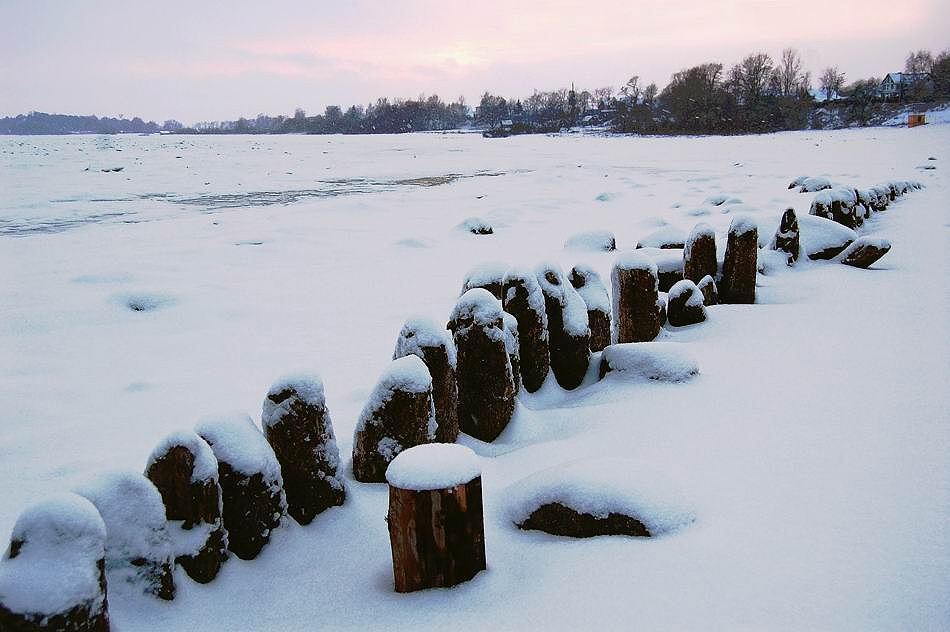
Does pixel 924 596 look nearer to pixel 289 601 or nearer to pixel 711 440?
pixel 711 440

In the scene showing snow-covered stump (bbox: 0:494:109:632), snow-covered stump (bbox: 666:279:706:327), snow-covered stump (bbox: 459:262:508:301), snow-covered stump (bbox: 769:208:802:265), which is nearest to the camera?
snow-covered stump (bbox: 0:494:109:632)

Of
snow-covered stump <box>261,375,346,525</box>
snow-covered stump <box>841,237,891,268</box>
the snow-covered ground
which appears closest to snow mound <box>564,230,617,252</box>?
the snow-covered ground

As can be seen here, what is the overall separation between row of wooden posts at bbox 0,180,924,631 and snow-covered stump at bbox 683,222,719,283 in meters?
1.16

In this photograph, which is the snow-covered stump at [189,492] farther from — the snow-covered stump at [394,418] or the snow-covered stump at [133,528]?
the snow-covered stump at [394,418]

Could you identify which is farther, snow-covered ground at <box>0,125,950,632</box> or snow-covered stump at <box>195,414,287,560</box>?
snow-covered stump at <box>195,414,287,560</box>

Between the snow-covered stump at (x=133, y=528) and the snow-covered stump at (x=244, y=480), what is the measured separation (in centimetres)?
24

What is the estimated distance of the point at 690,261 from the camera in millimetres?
4910

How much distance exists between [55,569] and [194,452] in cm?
44

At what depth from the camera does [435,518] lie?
174cm

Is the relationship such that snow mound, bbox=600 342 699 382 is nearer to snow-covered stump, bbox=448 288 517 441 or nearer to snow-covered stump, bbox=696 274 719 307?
snow-covered stump, bbox=448 288 517 441

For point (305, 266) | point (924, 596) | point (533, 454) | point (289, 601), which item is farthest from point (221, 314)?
point (924, 596)

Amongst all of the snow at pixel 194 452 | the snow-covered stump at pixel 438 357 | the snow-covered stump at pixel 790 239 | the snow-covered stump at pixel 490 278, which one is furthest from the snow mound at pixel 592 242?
the snow at pixel 194 452

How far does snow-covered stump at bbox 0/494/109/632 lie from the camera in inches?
53.6

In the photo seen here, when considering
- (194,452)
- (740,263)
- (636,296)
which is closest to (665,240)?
(740,263)
